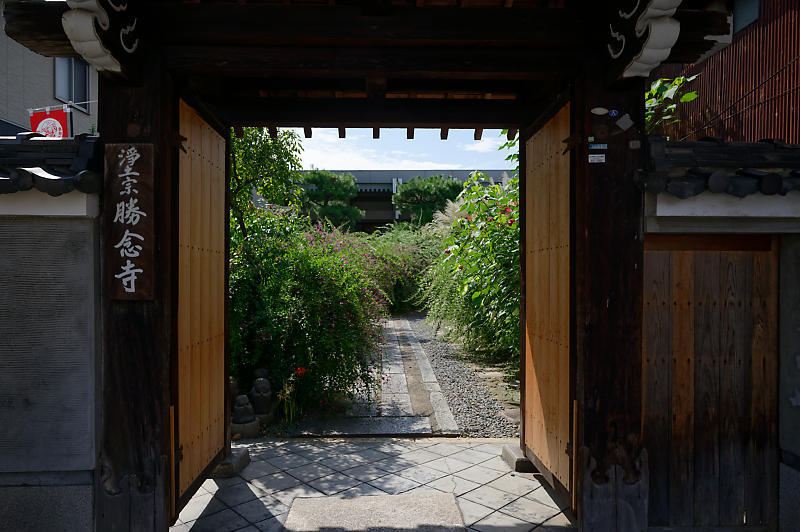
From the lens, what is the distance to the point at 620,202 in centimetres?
307

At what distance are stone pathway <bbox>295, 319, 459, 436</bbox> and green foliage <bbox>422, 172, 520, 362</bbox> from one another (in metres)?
1.20

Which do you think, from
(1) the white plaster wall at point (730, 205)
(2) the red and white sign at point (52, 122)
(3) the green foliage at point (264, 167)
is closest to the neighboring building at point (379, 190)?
(2) the red and white sign at point (52, 122)

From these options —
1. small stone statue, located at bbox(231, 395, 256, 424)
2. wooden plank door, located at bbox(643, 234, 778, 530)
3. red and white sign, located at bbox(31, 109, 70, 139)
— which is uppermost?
red and white sign, located at bbox(31, 109, 70, 139)

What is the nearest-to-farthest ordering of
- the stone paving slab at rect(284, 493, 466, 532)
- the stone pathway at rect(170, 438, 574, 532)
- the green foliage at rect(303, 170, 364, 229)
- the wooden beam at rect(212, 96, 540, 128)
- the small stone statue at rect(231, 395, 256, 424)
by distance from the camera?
1. the stone paving slab at rect(284, 493, 466, 532)
2. the stone pathway at rect(170, 438, 574, 532)
3. the wooden beam at rect(212, 96, 540, 128)
4. the small stone statue at rect(231, 395, 256, 424)
5. the green foliage at rect(303, 170, 364, 229)

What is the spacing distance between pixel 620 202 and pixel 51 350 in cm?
345

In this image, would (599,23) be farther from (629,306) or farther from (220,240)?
(220,240)

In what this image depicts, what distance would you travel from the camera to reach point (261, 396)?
562 centimetres

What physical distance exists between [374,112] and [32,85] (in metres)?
11.5

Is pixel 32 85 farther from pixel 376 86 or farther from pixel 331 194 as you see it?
pixel 331 194

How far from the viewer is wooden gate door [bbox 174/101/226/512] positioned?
3.34 meters

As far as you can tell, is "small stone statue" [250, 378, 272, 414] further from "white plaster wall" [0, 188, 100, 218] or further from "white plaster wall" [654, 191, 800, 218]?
"white plaster wall" [654, 191, 800, 218]

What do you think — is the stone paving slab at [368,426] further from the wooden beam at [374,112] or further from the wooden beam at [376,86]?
the wooden beam at [376,86]

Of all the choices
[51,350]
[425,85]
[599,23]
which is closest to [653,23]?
[599,23]

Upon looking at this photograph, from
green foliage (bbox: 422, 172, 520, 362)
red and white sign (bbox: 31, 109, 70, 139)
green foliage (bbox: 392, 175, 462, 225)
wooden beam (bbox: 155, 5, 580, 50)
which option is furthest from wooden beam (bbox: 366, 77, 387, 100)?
green foliage (bbox: 392, 175, 462, 225)
